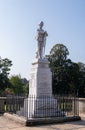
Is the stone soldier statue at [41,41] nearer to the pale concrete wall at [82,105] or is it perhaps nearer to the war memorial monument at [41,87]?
the war memorial monument at [41,87]

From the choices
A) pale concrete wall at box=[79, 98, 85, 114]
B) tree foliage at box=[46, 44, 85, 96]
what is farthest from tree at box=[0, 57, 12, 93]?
pale concrete wall at box=[79, 98, 85, 114]

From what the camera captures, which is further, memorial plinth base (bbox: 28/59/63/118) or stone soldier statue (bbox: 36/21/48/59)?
stone soldier statue (bbox: 36/21/48/59)

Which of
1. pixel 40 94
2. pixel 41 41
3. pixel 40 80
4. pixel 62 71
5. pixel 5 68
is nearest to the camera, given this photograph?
pixel 40 94

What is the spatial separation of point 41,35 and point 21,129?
704 centimetres

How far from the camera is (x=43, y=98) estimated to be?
15.1m

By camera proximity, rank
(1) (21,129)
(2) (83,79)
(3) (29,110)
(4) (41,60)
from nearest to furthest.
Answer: (1) (21,129)
(3) (29,110)
(4) (41,60)
(2) (83,79)

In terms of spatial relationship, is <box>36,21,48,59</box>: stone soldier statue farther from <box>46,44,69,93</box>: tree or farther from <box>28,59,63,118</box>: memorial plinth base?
<box>46,44,69,93</box>: tree

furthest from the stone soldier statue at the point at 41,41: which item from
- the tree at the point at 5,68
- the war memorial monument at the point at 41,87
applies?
the tree at the point at 5,68

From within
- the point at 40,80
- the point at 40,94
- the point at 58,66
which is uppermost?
the point at 58,66

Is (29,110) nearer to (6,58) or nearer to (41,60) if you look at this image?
(41,60)

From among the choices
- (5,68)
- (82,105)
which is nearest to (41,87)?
(82,105)

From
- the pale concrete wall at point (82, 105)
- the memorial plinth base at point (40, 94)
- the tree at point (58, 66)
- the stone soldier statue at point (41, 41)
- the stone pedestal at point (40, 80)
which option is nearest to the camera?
the memorial plinth base at point (40, 94)

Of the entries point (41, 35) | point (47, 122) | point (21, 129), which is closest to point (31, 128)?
point (21, 129)

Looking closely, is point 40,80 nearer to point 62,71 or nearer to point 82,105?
point 82,105
